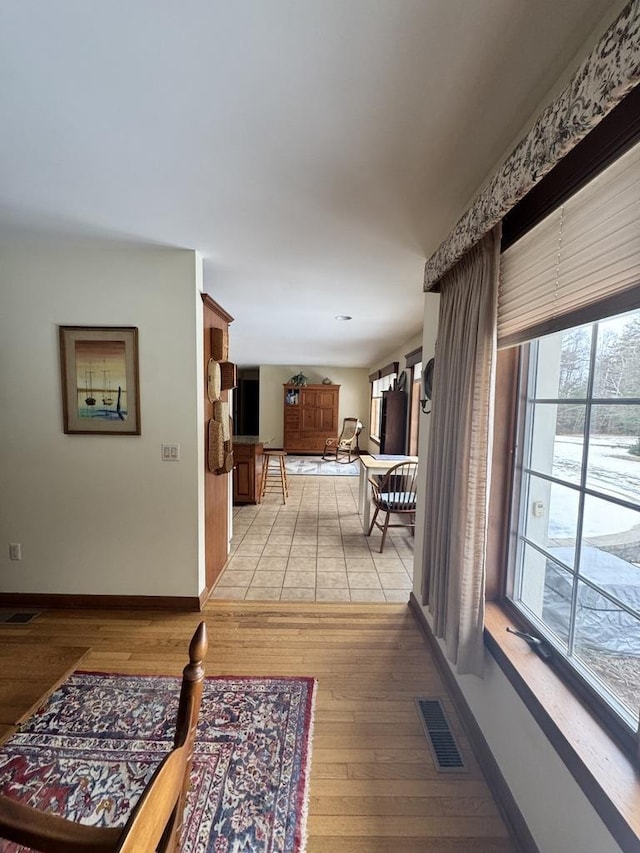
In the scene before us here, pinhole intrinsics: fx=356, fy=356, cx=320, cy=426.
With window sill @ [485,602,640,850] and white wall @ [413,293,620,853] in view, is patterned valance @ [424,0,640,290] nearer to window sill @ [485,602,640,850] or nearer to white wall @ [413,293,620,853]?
window sill @ [485,602,640,850]

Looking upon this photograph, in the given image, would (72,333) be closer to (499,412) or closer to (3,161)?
(3,161)

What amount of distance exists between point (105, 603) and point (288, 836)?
185cm

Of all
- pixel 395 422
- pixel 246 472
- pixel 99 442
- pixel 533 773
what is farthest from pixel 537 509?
pixel 246 472

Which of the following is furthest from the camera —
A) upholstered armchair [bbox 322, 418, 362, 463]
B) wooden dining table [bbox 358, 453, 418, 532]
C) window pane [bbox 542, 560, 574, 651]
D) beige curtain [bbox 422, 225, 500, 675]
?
upholstered armchair [bbox 322, 418, 362, 463]

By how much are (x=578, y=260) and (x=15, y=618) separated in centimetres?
346

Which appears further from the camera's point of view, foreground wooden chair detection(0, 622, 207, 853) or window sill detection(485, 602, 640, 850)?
window sill detection(485, 602, 640, 850)

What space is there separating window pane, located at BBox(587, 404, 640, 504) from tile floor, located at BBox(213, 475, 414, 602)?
194 cm

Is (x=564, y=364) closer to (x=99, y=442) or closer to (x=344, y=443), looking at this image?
(x=99, y=442)

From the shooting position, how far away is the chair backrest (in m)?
3.36

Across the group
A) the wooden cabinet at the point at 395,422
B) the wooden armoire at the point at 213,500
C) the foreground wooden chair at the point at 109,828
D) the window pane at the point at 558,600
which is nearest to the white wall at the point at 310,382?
the wooden cabinet at the point at 395,422

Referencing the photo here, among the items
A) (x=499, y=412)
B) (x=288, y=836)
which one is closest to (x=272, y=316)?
(x=499, y=412)

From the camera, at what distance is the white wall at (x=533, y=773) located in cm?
92

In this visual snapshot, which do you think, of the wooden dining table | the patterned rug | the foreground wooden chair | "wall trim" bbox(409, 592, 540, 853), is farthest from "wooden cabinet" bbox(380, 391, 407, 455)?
the foreground wooden chair

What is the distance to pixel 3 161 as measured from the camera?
142 centimetres
